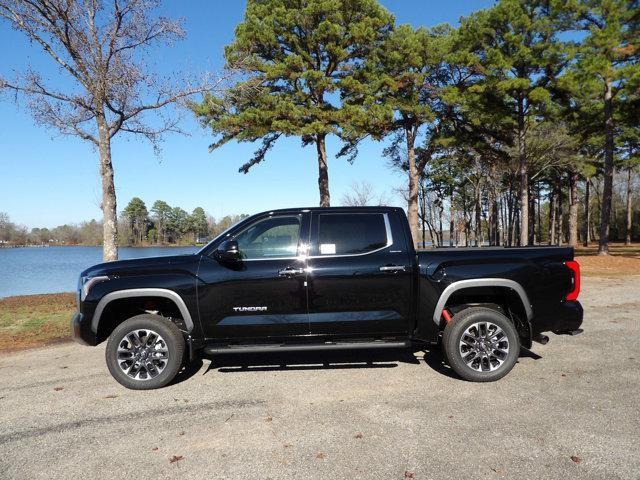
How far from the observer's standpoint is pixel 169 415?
386cm

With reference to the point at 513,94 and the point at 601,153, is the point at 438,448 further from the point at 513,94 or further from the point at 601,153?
the point at 601,153

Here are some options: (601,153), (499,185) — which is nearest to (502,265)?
(601,153)

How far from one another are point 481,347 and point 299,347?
1968mm

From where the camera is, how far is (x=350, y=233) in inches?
188

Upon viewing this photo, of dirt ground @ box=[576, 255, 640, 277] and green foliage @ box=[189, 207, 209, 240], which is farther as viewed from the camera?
green foliage @ box=[189, 207, 209, 240]

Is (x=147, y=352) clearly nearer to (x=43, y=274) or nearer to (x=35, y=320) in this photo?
(x=35, y=320)

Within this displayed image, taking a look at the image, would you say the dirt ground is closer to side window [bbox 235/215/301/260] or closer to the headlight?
side window [bbox 235/215/301/260]

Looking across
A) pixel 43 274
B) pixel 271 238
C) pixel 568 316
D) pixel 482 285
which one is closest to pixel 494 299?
pixel 482 285

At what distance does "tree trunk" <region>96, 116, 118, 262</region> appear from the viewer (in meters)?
10.5

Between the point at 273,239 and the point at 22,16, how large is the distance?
364 inches

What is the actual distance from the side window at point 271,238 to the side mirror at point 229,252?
245 millimetres

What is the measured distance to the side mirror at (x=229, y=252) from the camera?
439 centimetres

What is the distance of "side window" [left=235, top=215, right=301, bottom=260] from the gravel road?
1423 mm

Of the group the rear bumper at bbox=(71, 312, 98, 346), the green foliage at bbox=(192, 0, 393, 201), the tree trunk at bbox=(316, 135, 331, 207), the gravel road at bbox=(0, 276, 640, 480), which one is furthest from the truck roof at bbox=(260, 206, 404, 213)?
the tree trunk at bbox=(316, 135, 331, 207)
